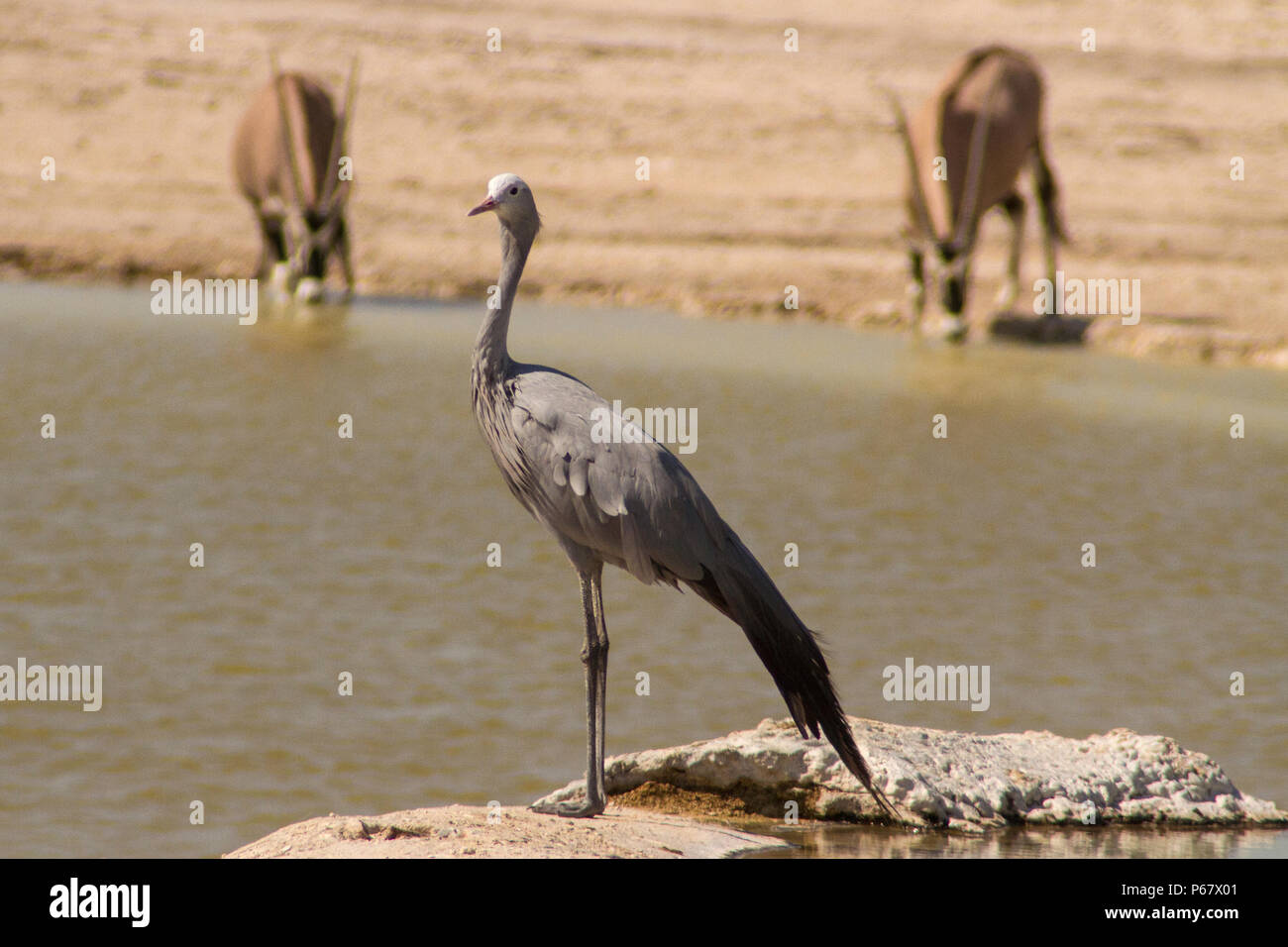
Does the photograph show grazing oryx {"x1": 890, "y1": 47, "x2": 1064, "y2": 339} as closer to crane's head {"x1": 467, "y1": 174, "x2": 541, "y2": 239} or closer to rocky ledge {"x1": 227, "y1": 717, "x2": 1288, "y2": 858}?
rocky ledge {"x1": 227, "y1": 717, "x2": 1288, "y2": 858}

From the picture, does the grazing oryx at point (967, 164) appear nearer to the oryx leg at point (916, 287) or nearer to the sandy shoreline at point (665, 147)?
the oryx leg at point (916, 287)

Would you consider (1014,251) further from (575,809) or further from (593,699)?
(575,809)

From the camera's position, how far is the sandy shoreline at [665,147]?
1805 cm

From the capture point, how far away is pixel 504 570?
28.2ft

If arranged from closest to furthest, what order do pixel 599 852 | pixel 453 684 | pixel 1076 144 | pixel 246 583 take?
pixel 599 852, pixel 453 684, pixel 246 583, pixel 1076 144

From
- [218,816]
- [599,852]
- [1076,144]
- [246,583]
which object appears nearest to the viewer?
[599,852]

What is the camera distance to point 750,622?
4.77 meters

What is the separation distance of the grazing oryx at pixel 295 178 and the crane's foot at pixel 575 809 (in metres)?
12.8

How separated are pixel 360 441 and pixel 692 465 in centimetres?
217

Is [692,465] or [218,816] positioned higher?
[692,465]

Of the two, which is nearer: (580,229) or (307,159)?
(307,159)

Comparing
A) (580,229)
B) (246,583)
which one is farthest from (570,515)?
(580,229)

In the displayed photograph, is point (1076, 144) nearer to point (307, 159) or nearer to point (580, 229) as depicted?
point (580, 229)

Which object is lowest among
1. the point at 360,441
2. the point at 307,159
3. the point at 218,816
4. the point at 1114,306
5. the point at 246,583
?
the point at 218,816
